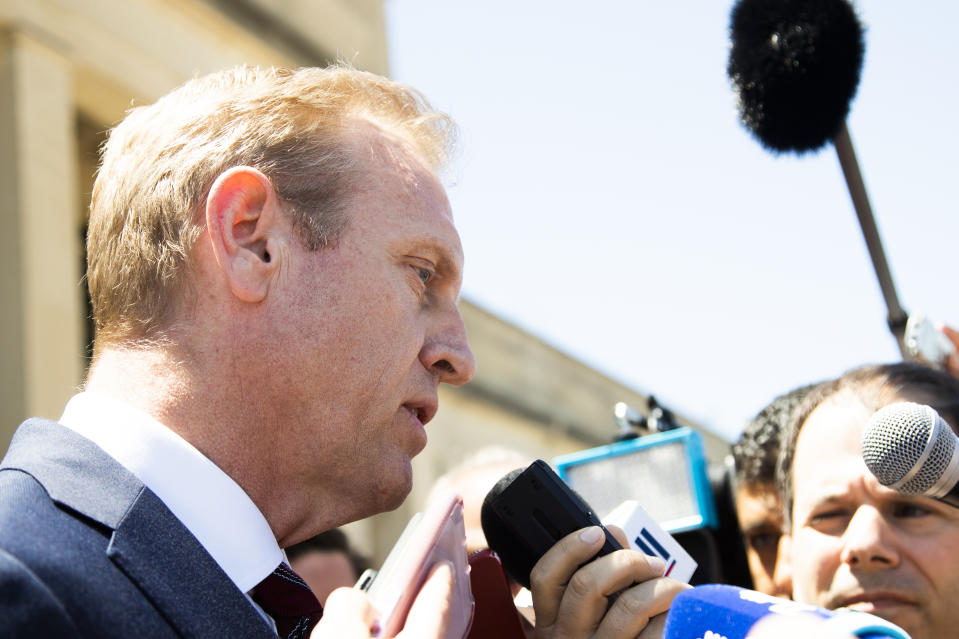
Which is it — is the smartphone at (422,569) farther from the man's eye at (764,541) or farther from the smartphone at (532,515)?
the man's eye at (764,541)

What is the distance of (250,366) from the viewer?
1868 mm

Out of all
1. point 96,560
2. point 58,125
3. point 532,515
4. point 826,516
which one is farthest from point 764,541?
point 58,125

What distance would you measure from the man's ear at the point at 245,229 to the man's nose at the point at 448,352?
0.31m

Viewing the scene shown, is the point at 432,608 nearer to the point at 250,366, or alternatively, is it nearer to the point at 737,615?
the point at 737,615

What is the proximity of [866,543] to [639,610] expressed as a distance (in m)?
0.66

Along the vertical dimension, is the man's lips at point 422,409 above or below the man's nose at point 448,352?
below

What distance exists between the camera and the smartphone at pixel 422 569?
1381 mm

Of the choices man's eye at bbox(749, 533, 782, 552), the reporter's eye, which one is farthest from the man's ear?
man's eye at bbox(749, 533, 782, 552)

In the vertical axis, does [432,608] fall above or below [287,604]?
above

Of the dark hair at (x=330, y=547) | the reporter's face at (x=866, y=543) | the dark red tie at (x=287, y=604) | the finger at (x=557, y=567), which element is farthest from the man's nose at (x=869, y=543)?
the dark hair at (x=330, y=547)

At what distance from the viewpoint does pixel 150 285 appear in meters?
1.94

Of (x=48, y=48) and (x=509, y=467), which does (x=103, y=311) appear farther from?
(x=48, y=48)

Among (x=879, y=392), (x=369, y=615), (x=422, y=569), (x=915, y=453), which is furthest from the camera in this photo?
(x=879, y=392)

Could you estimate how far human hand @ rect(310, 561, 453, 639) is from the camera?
4.29 feet
